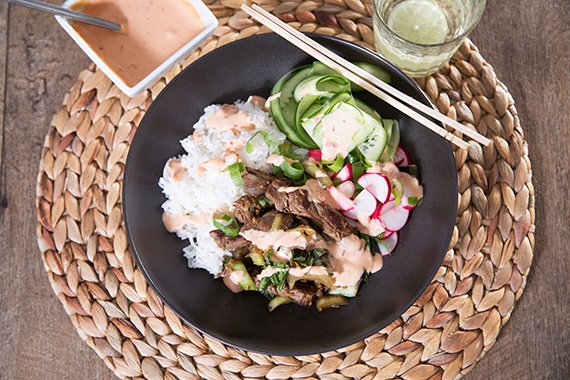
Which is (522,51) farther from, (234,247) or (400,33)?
(234,247)

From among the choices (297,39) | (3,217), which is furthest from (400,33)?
(3,217)

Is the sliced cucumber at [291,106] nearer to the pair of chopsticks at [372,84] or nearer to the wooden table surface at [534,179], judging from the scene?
the pair of chopsticks at [372,84]

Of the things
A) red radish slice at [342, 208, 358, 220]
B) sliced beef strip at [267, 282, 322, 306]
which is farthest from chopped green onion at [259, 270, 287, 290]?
red radish slice at [342, 208, 358, 220]

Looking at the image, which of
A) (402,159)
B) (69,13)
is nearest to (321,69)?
(402,159)

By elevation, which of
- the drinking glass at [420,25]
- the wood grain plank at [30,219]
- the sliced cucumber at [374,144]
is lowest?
the wood grain plank at [30,219]

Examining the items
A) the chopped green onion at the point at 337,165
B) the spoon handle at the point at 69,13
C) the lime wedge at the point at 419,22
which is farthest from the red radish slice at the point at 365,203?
the spoon handle at the point at 69,13

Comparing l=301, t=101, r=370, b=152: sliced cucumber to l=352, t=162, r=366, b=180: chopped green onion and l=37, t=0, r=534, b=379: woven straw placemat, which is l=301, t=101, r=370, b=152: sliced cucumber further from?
l=37, t=0, r=534, b=379: woven straw placemat
